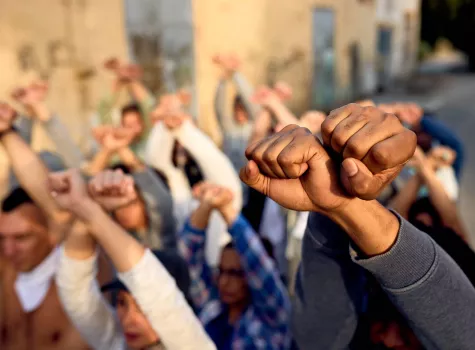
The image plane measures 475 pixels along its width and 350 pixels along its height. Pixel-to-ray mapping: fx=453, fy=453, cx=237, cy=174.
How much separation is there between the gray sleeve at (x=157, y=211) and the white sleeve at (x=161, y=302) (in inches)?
26.2

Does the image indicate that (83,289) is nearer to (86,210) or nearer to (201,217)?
(86,210)

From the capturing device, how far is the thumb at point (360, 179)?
0.66 m

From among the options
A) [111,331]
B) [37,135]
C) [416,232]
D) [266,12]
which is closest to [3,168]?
[37,135]

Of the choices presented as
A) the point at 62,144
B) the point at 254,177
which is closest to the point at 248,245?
the point at 254,177

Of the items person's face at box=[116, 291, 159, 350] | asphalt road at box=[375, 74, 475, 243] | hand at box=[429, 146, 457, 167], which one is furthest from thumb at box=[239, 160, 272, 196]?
asphalt road at box=[375, 74, 475, 243]

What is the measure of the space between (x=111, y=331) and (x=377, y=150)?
1144mm

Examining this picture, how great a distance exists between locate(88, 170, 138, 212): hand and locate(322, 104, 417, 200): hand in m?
0.75

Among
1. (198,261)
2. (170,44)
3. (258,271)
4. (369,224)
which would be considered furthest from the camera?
(170,44)

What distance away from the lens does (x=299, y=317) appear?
3.48 feet

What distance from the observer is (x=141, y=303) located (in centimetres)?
125

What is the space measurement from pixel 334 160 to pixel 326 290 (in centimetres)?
39

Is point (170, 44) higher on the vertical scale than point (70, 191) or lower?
higher

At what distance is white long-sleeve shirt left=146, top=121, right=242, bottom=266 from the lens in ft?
6.50

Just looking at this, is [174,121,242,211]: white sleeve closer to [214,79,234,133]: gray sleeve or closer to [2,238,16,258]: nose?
[2,238,16,258]: nose
